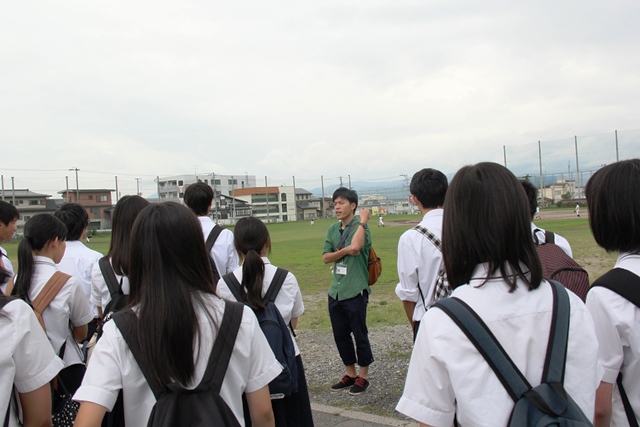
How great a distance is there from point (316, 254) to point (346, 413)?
17.3 metres

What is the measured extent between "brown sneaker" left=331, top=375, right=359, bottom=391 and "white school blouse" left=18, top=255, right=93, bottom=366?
9.12ft

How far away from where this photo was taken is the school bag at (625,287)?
179cm

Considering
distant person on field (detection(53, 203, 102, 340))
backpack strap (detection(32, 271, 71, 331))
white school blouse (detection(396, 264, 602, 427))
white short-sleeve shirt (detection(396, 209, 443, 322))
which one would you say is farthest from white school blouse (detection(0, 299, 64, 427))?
white short-sleeve shirt (detection(396, 209, 443, 322))

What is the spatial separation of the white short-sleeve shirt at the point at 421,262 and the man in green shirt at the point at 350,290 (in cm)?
116

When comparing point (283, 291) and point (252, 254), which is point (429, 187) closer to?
point (283, 291)

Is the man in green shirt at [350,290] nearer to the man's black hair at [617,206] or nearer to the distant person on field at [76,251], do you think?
the distant person on field at [76,251]

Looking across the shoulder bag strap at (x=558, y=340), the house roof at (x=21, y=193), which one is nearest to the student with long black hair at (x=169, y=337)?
the shoulder bag strap at (x=558, y=340)

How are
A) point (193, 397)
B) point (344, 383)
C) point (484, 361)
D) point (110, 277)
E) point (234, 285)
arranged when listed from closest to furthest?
point (484, 361), point (193, 397), point (234, 285), point (110, 277), point (344, 383)

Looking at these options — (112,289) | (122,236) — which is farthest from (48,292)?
(122,236)

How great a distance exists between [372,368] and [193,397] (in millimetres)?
4330

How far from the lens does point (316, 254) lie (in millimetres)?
21750

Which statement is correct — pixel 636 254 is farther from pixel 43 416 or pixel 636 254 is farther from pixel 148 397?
pixel 43 416

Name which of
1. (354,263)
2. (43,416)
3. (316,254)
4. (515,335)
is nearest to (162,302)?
(43,416)

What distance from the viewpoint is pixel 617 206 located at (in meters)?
2.00
